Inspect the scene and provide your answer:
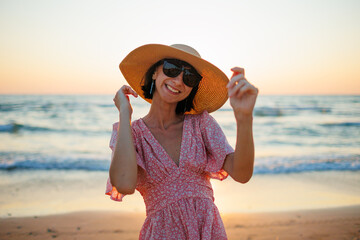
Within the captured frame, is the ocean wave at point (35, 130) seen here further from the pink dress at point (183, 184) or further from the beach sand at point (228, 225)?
the pink dress at point (183, 184)

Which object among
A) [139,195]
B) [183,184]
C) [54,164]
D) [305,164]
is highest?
[183,184]

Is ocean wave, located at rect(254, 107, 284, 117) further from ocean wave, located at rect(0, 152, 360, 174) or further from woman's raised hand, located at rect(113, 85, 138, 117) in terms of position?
woman's raised hand, located at rect(113, 85, 138, 117)

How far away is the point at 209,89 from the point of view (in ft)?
9.14

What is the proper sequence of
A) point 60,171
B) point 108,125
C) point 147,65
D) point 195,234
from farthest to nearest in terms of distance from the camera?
point 108,125 → point 60,171 → point 147,65 → point 195,234

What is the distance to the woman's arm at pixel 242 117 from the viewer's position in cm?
190

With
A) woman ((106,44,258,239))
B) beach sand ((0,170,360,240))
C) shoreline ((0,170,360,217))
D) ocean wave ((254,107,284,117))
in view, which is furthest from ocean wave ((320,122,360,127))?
woman ((106,44,258,239))

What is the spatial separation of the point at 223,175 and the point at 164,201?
1.57ft

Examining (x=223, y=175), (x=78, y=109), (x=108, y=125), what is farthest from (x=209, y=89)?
(x=78, y=109)

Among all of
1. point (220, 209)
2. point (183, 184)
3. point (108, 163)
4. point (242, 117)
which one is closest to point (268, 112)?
point (108, 163)

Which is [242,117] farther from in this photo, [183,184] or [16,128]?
[16,128]

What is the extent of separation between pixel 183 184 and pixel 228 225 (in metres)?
3.65

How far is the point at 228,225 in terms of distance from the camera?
5.59m

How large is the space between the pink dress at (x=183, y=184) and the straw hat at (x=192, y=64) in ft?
1.35

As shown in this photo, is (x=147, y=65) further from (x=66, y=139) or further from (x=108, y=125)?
(x=108, y=125)
